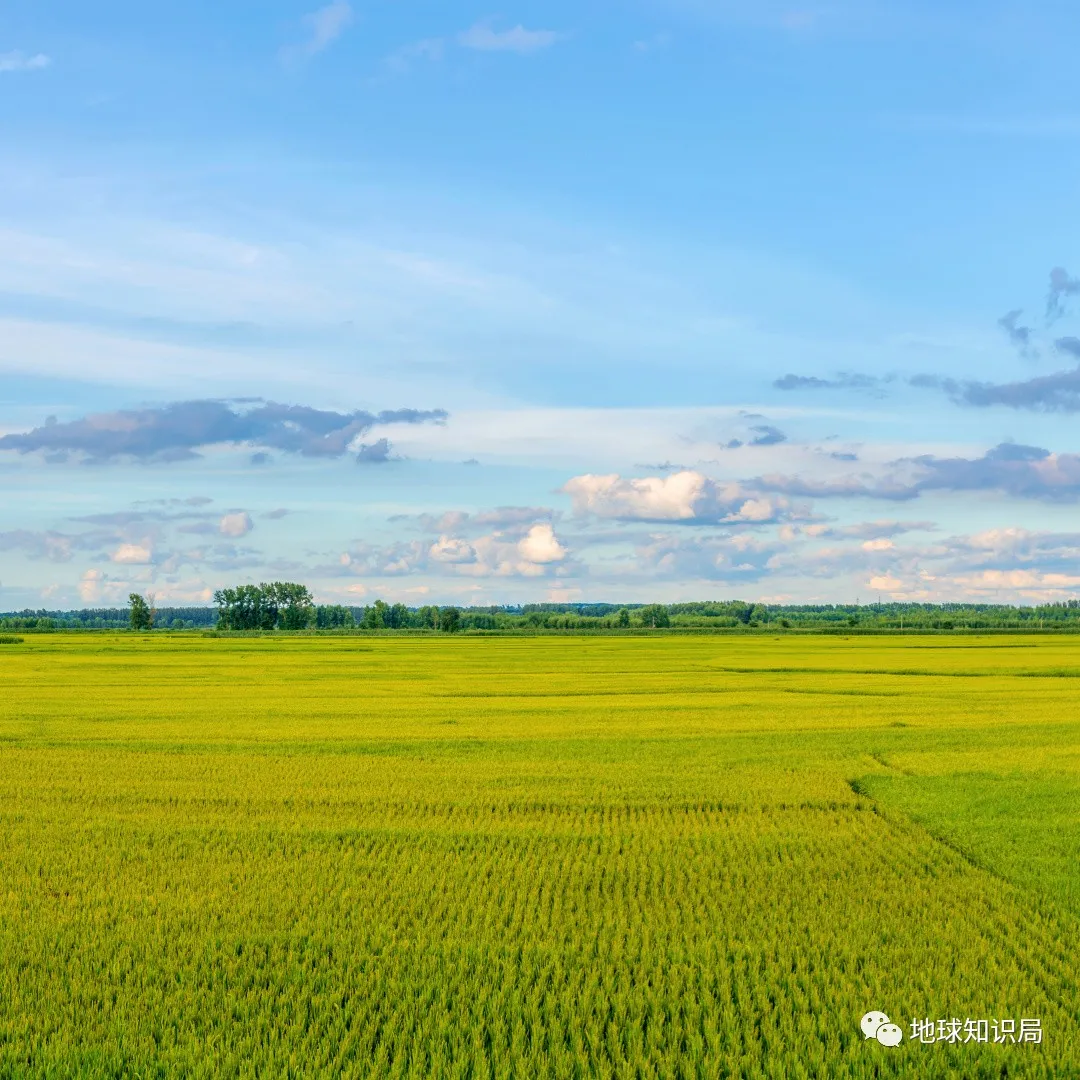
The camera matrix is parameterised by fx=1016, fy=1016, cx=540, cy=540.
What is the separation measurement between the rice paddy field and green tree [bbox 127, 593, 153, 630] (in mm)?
155563

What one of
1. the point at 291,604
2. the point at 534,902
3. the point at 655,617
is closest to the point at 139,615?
the point at 291,604

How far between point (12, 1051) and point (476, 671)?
157 ft

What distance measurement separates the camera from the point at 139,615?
→ 6816 inches

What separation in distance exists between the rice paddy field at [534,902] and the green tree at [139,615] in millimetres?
155563

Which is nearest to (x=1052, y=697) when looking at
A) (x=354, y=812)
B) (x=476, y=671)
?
(x=476, y=671)

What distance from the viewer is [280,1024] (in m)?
8.30

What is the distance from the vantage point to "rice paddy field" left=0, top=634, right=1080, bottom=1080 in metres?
8.02

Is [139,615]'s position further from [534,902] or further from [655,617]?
[534,902]

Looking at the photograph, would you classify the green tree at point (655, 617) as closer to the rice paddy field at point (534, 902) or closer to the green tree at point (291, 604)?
the green tree at point (291, 604)

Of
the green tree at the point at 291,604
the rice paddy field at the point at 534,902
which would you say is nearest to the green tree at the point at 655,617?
the green tree at the point at 291,604

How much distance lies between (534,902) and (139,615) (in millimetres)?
175648

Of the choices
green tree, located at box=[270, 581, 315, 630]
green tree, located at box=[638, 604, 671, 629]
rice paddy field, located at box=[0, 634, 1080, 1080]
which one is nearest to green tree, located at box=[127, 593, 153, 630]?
green tree, located at box=[270, 581, 315, 630]

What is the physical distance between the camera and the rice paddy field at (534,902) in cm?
802

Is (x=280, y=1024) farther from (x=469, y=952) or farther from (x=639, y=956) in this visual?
(x=639, y=956)
